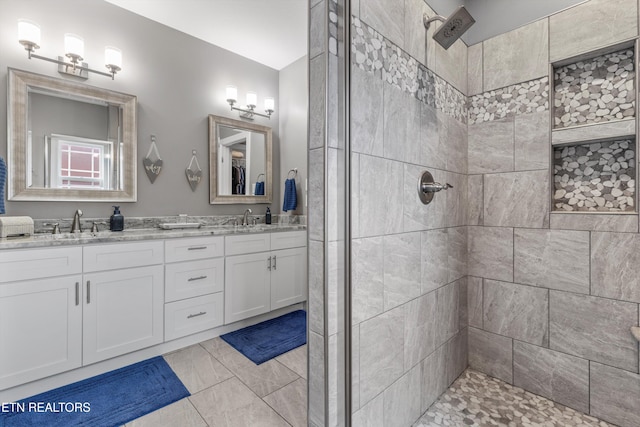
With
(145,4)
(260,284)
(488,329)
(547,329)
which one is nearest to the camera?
(547,329)

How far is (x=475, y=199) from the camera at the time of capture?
1.78m

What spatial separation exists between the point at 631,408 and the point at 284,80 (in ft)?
11.0

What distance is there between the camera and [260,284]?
245 centimetres

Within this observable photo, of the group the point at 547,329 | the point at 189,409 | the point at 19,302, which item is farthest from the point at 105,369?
the point at 547,329

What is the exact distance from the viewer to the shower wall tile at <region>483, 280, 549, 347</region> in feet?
5.08

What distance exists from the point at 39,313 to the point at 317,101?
180cm

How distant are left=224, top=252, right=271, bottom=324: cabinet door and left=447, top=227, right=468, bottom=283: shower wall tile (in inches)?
57.6

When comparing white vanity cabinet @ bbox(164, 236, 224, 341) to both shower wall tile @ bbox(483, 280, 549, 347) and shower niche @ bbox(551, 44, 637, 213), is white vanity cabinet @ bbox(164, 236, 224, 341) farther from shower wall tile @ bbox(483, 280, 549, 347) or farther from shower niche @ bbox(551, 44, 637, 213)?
shower niche @ bbox(551, 44, 637, 213)

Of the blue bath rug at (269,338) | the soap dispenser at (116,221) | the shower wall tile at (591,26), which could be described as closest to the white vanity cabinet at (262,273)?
the blue bath rug at (269,338)

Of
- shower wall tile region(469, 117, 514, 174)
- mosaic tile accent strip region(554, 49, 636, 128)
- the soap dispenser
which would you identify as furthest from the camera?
the soap dispenser

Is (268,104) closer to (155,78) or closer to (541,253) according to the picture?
(155,78)

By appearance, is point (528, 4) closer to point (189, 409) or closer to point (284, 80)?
point (284, 80)

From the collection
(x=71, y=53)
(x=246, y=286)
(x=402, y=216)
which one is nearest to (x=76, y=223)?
(x=71, y=53)

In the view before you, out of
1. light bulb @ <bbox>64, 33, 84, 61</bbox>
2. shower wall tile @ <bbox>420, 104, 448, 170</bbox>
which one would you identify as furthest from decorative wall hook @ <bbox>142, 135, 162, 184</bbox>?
shower wall tile @ <bbox>420, 104, 448, 170</bbox>
